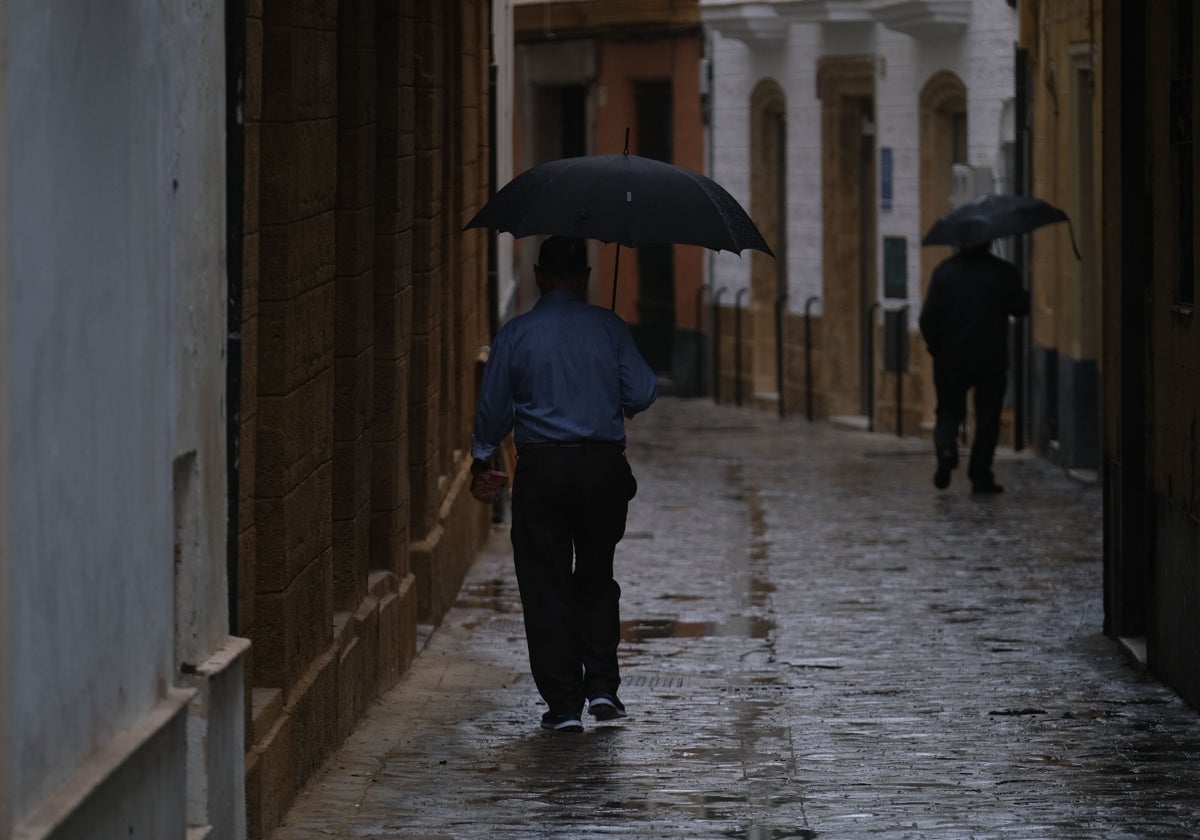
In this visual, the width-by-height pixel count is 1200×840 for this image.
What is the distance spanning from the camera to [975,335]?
17.2m

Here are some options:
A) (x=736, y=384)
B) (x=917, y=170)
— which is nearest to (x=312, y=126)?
(x=917, y=170)

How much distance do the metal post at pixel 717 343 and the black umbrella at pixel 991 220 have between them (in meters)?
11.1

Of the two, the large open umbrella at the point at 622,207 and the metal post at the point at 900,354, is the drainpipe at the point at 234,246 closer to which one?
the large open umbrella at the point at 622,207

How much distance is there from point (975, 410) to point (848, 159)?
332 inches

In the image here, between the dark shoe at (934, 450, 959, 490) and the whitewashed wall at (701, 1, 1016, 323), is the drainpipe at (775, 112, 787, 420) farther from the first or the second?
the dark shoe at (934, 450, 959, 490)

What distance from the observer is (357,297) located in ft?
29.8

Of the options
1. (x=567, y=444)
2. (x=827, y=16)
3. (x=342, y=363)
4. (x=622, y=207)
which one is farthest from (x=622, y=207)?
(x=827, y=16)

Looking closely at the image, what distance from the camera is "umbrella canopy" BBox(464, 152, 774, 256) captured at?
8789mm

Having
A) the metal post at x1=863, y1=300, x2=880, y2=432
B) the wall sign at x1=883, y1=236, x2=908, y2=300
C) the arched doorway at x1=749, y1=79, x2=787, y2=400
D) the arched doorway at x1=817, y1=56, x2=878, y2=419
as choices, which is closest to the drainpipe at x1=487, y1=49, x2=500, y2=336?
the wall sign at x1=883, y1=236, x2=908, y2=300

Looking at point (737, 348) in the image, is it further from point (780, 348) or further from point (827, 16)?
point (827, 16)

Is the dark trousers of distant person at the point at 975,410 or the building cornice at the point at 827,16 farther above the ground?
the building cornice at the point at 827,16

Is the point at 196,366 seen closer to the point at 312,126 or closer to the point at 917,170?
the point at 312,126

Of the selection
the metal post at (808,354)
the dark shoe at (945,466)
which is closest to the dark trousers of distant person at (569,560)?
the dark shoe at (945,466)

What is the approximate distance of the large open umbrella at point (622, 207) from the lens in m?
8.79
